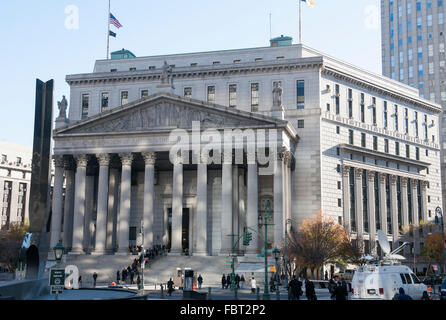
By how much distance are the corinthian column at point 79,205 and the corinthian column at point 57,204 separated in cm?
201

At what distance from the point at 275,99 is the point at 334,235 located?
16159mm

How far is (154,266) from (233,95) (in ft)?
100

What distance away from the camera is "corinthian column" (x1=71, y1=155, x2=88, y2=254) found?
205ft

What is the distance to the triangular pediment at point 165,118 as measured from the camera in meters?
60.0

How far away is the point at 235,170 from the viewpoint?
65062 millimetres

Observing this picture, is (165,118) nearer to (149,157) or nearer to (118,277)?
(149,157)

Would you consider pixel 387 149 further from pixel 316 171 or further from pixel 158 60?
pixel 158 60

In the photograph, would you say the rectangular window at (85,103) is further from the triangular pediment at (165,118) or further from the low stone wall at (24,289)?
the low stone wall at (24,289)

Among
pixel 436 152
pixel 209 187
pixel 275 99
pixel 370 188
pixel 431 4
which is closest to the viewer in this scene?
pixel 275 99

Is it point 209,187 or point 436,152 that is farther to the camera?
point 436,152

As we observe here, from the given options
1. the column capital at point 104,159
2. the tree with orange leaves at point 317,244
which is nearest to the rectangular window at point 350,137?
the tree with orange leaves at point 317,244

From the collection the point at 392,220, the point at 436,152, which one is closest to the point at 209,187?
the point at 392,220
